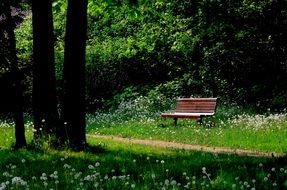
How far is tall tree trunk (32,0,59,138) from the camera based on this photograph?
13.3 m

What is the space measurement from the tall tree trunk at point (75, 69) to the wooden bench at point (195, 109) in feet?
26.9

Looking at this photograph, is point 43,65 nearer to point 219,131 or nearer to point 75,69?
point 75,69

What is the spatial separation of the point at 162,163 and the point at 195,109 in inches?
477

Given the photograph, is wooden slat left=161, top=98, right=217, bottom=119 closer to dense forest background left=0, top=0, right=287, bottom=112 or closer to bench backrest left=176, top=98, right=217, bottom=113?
bench backrest left=176, top=98, right=217, bottom=113

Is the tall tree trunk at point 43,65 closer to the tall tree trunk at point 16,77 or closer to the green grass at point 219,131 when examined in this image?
the tall tree trunk at point 16,77

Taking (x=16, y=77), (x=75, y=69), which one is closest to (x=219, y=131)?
(x=75, y=69)

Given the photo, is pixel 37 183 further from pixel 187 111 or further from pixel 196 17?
pixel 196 17

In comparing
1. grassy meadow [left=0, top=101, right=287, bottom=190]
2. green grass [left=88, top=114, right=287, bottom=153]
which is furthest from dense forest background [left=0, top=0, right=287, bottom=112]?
grassy meadow [left=0, top=101, right=287, bottom=190]

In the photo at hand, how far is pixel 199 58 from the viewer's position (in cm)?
2688

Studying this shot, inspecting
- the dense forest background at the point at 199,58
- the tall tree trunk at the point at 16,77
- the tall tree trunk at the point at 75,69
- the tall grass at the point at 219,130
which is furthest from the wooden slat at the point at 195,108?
the tall tree trunk at the point at 16,77

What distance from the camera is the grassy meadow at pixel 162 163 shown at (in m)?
7.68

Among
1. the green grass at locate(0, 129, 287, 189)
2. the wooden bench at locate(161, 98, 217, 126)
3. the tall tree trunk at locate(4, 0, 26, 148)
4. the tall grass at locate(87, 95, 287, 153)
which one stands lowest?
the tall grass at locate(87, 95, 287, 153)

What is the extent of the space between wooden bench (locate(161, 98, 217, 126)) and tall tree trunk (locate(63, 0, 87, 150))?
26.9ft

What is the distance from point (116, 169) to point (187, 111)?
12.7 m
